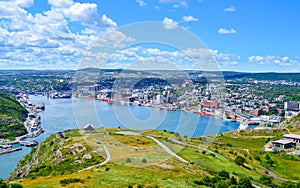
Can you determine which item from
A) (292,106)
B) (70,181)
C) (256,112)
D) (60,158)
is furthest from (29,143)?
(292,106)

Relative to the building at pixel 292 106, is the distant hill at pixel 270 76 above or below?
above

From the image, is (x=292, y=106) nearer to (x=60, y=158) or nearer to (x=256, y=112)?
(x=256, y=112)

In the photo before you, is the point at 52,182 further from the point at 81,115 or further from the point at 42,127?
the point at 42,127

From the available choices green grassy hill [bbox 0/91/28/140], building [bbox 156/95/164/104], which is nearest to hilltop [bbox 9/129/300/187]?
building [bbox 156/95/164/104]

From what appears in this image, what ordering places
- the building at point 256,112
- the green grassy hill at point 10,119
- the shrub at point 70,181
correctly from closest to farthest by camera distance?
1. the shrub at point 70,181
2. the green grassy hill at point 10,119
3. the building at point 256,112

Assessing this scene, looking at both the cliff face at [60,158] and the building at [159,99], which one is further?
the building at [159,99]

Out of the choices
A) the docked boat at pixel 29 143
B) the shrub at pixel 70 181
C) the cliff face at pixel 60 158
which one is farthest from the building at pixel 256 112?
the shrub at pixel 70 181

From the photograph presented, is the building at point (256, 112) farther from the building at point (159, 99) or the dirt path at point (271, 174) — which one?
the dirt path at point (271, 174)

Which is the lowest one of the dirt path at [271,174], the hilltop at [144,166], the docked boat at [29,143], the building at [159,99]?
the docked boat at [29,143]
